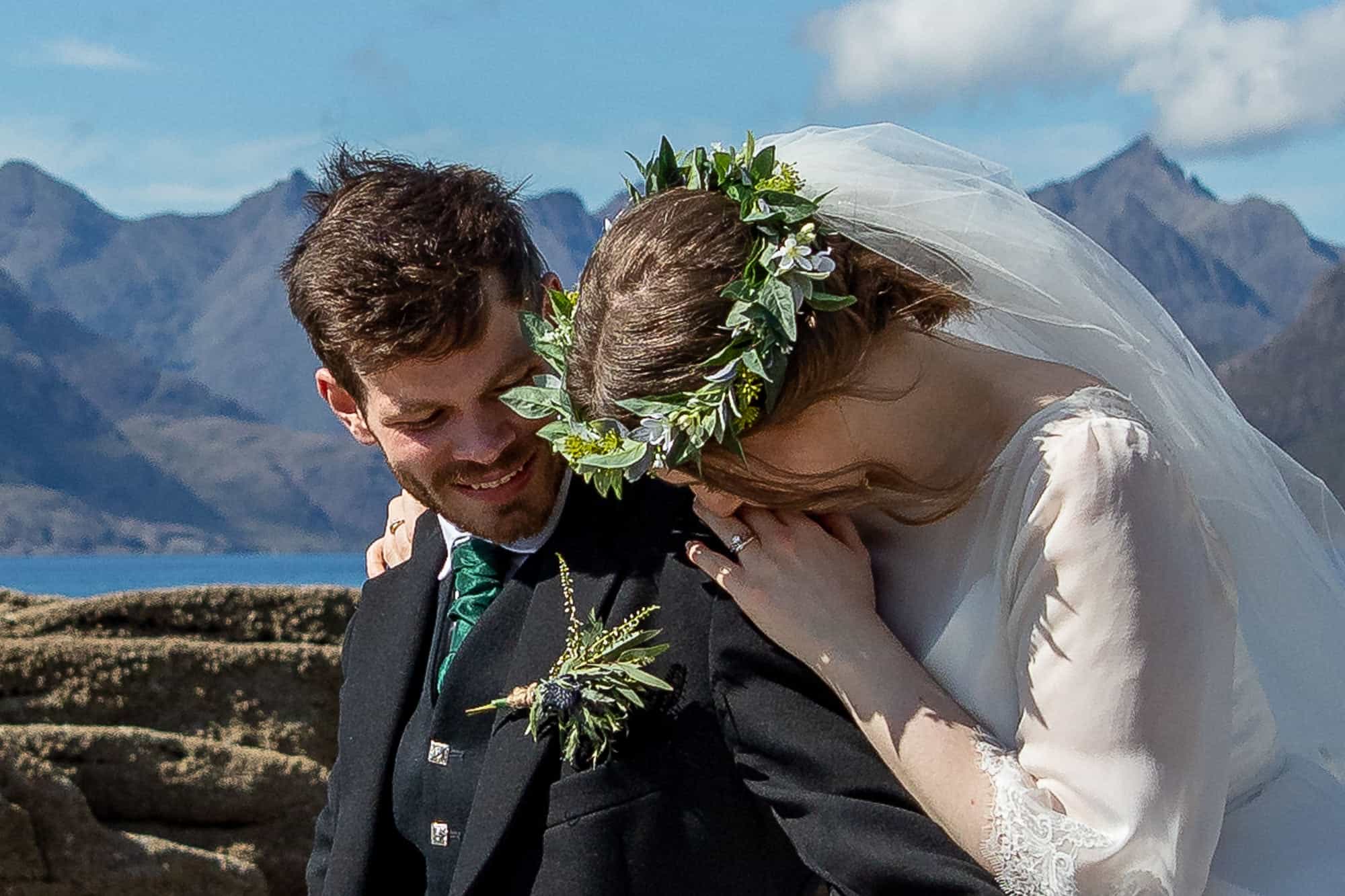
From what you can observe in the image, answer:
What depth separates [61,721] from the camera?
6148mm

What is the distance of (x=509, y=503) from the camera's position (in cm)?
328

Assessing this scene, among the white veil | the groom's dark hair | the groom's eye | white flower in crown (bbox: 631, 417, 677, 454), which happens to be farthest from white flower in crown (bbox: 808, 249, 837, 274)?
the groom's eye

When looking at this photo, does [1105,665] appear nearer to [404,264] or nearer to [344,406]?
[404,264]

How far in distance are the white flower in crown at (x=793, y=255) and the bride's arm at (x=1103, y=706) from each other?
50 cm

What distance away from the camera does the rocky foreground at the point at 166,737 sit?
217 inches

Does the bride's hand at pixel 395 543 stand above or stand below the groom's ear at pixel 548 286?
below

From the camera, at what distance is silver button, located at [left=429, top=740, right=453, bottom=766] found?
3244 millimetres

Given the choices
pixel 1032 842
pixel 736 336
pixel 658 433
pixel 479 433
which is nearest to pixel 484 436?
pixel 479 433

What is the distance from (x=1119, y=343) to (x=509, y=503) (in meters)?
1.21

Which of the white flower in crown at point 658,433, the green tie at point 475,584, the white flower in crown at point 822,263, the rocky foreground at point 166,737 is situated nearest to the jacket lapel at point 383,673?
the green tie at point 475,584

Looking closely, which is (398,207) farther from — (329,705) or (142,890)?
(329,705)

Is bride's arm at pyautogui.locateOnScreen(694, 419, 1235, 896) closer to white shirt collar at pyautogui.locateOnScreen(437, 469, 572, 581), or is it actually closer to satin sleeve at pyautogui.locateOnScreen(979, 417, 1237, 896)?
satin sleeve at pyautogui.locateOnScreen(979, 417, 1237, 896)

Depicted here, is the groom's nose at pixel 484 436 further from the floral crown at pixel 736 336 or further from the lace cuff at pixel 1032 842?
the lace cuff at pixel 1032 842

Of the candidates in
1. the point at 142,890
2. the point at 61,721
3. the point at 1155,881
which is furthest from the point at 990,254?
the point at 61,721
